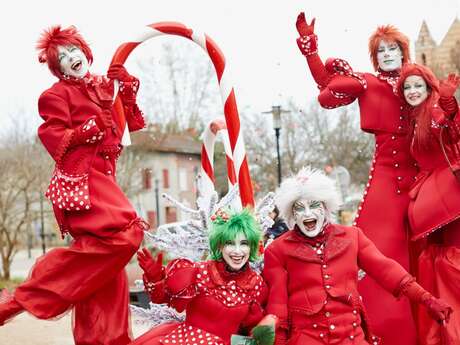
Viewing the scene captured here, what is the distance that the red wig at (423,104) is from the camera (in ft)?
14.1

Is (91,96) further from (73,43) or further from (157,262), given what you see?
(157,262)

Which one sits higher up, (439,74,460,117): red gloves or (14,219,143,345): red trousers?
(439,74,460,117): red gloves

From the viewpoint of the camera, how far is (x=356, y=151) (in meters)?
29.9

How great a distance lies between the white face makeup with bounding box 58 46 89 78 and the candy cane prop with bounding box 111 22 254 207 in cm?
24

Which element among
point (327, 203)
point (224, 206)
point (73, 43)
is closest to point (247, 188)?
point (224, 206)

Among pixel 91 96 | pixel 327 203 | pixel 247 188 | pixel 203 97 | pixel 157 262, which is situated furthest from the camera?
pixel 203 97

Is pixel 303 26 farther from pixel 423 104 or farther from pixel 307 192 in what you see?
pixel 307 192

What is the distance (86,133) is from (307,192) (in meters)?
1.24

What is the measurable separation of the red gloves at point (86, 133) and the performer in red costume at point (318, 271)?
106 centimetres

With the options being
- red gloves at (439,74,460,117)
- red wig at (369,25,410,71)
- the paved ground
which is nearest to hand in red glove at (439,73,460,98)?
red gloves at (439,74,460,117)

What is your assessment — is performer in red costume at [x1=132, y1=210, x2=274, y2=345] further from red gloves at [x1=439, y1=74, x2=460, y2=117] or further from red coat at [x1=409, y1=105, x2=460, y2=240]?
red gloves at [x1=439, y1=74, x2=460, y2=117]

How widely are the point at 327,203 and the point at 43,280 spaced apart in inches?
62.8

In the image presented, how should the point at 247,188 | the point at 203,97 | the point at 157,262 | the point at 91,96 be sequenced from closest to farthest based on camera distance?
the point at 157,262 → the point at 91,96 → the point at 247,188 → the point at 203,97

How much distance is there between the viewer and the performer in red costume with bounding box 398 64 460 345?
13.8 feet
